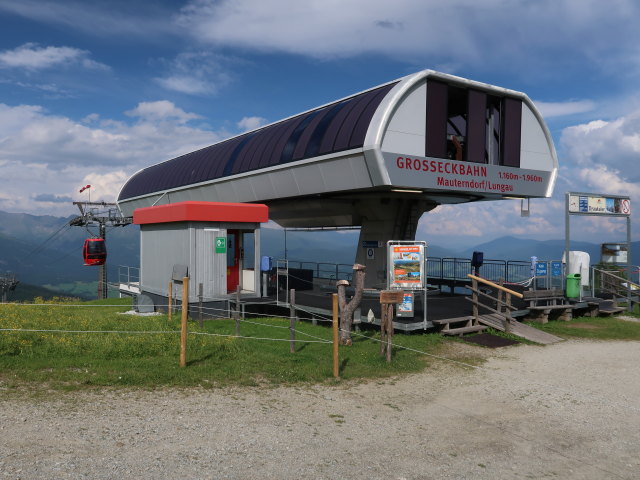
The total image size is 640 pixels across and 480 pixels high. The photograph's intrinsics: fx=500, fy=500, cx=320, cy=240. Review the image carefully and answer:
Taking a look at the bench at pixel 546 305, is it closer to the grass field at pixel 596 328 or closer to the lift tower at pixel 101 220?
the grass field at pixel 596 328

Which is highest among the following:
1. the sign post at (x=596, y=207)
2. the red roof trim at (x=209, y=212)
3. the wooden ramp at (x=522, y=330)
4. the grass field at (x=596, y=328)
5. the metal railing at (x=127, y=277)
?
the sign post at (x=596, y=207)

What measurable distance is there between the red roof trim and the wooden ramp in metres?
8.62

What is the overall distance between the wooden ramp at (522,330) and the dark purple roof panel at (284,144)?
699 centimetres

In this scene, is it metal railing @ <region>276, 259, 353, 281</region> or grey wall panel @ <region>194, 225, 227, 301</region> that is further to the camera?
metal railing @ <region>276, 259, 353, 281</region>

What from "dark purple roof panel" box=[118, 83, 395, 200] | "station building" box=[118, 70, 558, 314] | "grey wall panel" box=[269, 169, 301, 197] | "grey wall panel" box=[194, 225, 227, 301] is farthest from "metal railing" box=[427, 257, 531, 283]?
"grey wall panel" box=[194, 225, 227, 301]

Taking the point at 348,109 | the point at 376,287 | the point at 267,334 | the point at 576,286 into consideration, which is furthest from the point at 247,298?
the point at 576,286

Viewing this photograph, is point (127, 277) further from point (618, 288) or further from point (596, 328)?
point (618, 288)

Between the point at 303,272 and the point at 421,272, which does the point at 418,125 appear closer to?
the point at 421,272

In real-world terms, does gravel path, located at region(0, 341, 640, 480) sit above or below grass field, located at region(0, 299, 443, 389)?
below

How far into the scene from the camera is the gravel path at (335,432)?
6.05 m

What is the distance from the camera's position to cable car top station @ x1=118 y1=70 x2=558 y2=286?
16703mm

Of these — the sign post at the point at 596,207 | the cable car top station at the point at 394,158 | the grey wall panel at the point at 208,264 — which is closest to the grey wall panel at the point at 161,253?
the grey wall panel at the point at 208,264

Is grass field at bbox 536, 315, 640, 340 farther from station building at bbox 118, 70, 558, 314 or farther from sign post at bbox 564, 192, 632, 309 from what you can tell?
station building at bbox 118, 70, 558, 314

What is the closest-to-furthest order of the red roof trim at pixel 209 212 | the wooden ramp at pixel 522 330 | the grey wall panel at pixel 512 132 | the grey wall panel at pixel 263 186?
the wooden ramp at pixel 522 330 → the red roof trim at pixel 209 212 → the grey wall panel at pixel 512 132 → the grey wall panel at pixel 263 186
